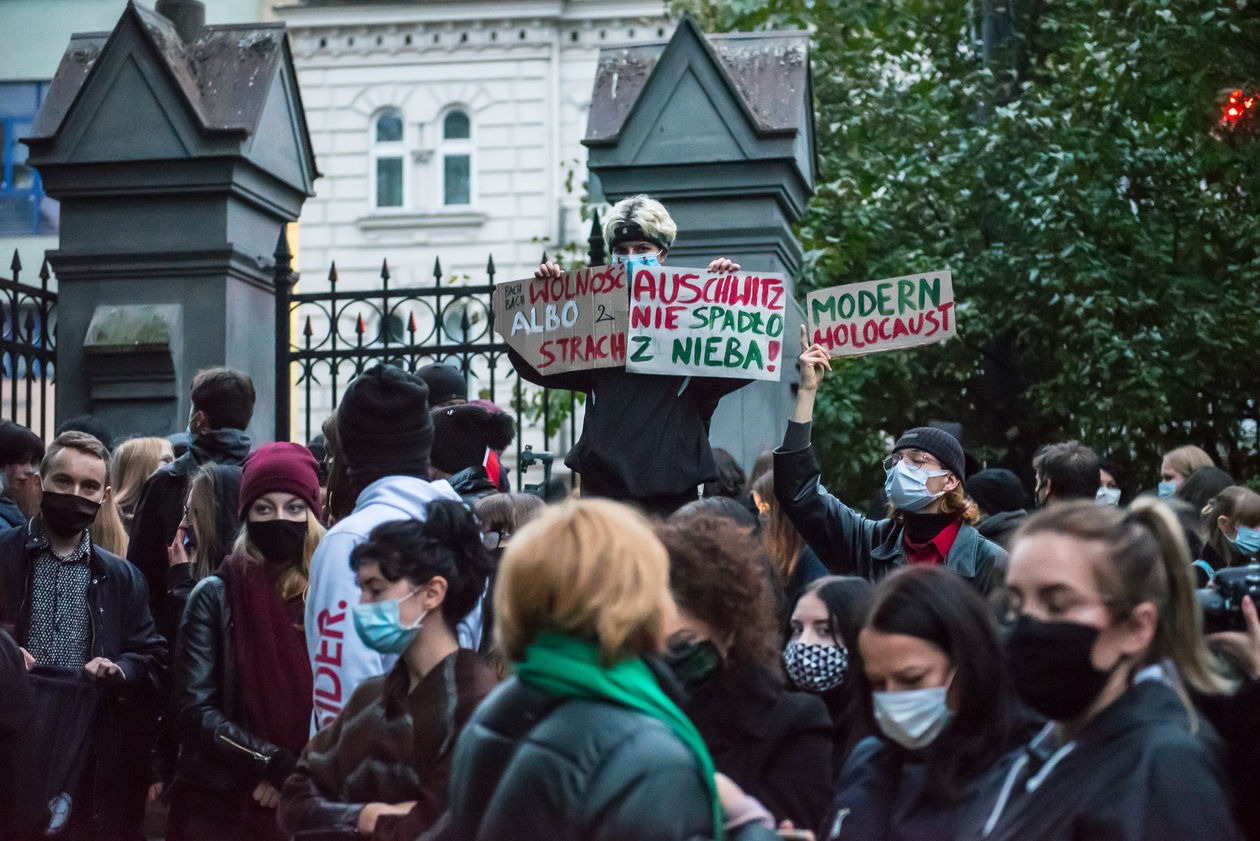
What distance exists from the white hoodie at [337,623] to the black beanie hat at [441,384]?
2.83 m

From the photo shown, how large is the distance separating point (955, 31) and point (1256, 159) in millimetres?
5628

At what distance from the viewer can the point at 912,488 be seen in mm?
5469

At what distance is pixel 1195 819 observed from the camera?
2553 millimetres

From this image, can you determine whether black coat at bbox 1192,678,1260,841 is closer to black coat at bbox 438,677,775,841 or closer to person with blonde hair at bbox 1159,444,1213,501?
black coat at bbox 438,677,775,841

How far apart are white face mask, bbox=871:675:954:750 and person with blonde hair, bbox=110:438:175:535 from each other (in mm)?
4456

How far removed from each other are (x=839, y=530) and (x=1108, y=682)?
288 centimetres

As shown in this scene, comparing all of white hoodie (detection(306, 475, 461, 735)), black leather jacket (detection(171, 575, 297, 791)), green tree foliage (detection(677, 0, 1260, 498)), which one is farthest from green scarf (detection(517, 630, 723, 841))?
green tree foliage (detection(677, 0, 1260, 498))

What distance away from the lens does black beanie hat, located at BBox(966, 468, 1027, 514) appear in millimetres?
8188


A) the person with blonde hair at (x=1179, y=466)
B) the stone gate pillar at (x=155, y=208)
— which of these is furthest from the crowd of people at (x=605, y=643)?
the person with blonde hair at (x=1179, y=466)

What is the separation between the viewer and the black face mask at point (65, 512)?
568 cm

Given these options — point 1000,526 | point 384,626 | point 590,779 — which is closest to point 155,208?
point 1000,526

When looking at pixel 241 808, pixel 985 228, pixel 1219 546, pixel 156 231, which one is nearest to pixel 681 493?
pixel 241 808

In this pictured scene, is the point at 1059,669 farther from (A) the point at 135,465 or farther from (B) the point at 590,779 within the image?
(A) the point at 135,465

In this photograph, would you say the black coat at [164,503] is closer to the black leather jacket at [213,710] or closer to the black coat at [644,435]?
the black leather jacket at [213,710]
